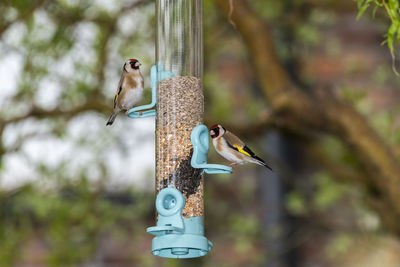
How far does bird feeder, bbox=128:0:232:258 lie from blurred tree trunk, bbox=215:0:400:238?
68.4 inches

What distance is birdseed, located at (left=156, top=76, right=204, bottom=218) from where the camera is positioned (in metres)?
4.34

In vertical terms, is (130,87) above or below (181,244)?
above

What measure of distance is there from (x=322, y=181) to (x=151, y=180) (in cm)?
230

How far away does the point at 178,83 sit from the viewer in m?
4.48

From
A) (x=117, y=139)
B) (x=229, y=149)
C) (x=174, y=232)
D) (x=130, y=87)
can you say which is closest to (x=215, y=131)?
(x=229, y=149)

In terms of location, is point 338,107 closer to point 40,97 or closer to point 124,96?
point 124,96

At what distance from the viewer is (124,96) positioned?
193 inches

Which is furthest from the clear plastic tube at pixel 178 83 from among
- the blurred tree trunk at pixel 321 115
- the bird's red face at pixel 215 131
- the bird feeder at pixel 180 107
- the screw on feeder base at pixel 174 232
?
the blurred tree trunk at pixel 321 115

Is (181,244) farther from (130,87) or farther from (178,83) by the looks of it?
(130,87)

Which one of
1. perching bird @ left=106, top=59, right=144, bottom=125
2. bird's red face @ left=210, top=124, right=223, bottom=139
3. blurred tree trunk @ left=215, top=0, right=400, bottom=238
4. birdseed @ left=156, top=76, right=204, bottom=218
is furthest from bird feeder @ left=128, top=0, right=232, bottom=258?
blurred tree trunk @ left=215, top=0, right=400, bottom=238

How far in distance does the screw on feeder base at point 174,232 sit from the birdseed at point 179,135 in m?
0.16

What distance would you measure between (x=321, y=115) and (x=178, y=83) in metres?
2.34

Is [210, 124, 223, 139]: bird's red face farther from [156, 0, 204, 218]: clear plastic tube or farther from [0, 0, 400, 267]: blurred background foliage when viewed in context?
[0, 0, 400, 267]: blurred background foliage

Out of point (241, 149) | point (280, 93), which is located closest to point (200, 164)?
point (241, 149)
